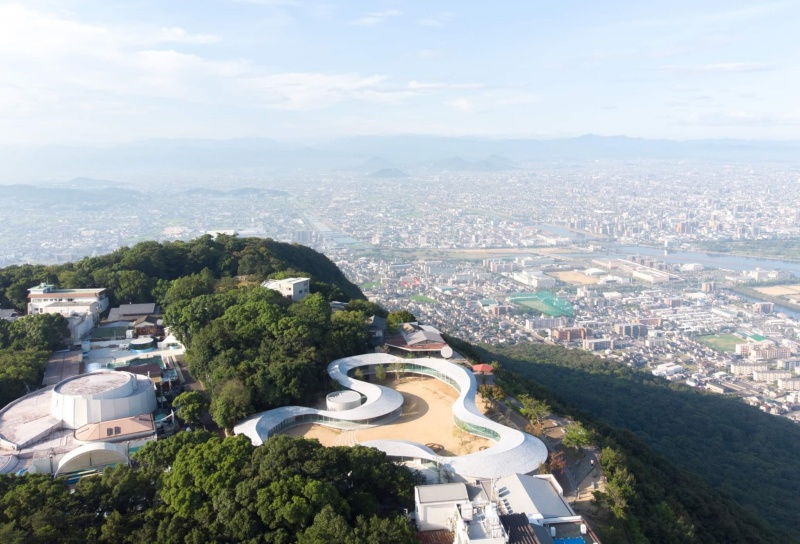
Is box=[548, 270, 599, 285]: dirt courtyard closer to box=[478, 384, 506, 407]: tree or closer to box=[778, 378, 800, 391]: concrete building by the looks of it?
box=[778, 378, 800, 391]: concrete building

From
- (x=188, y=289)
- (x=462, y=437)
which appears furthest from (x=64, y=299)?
(x=462, y=437)

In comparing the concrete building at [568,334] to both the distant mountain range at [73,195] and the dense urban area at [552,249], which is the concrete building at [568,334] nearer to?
the dense urban area at [552,249]

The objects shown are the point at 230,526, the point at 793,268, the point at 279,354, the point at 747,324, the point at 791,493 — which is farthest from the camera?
the point at 793,268

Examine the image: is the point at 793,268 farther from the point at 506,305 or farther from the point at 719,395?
the point at 719,395

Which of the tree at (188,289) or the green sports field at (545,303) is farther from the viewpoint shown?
the green sports field at (545,303)

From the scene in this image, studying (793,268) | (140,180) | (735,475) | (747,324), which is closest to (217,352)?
(735,475)

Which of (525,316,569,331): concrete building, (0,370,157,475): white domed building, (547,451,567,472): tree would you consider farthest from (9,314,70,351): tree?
(525,316,569,331): concrete building

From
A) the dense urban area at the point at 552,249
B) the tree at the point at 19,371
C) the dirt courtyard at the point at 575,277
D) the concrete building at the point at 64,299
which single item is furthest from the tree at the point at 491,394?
the dirt courtyard at the point at 575,277
